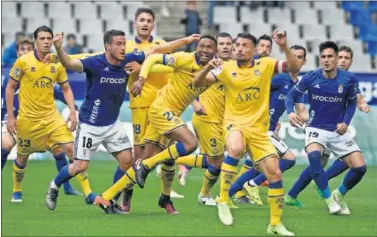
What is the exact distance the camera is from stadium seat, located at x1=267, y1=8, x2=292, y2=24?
2945 centimetres

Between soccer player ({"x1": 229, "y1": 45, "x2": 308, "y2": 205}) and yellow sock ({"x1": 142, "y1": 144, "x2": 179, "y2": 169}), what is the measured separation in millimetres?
2167

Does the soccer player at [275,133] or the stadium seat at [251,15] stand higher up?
the stadium seat at [251,15]

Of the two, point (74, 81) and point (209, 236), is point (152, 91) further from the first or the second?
point (74, 81)

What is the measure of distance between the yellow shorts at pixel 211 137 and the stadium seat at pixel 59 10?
14.1m

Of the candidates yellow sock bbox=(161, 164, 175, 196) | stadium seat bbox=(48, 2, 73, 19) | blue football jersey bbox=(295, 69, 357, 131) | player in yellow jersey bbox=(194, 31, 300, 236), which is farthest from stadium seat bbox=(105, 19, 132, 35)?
player in yellow jersey bbox=(194, 31, 300, 236)

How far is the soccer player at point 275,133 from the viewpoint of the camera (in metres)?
15.0

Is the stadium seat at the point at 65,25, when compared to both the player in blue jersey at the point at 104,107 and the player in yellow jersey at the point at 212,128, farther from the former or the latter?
the player in blue jersey at the point at 104,107

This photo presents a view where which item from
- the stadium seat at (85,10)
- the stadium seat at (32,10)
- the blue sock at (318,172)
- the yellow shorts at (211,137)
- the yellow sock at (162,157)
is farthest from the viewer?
the stadium seat at (85,10)

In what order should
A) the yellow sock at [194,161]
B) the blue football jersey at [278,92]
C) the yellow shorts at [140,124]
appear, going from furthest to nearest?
the blue football jersey at [278,92] < the yellow sock at [194,161] < the yellow shorts at [140,124]

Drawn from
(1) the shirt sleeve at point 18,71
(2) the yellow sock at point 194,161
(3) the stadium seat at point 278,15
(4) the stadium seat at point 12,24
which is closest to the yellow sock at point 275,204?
(2) the yellow sock at point 194,161

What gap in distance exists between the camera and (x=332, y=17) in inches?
1193

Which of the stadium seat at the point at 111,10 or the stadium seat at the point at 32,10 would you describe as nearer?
the stadium seat at the point at 32,10

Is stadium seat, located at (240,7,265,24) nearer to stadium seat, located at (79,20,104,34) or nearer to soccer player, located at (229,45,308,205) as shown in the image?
stadium seat, located at (79,20,104,34)

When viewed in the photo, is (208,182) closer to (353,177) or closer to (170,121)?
(170,121)
